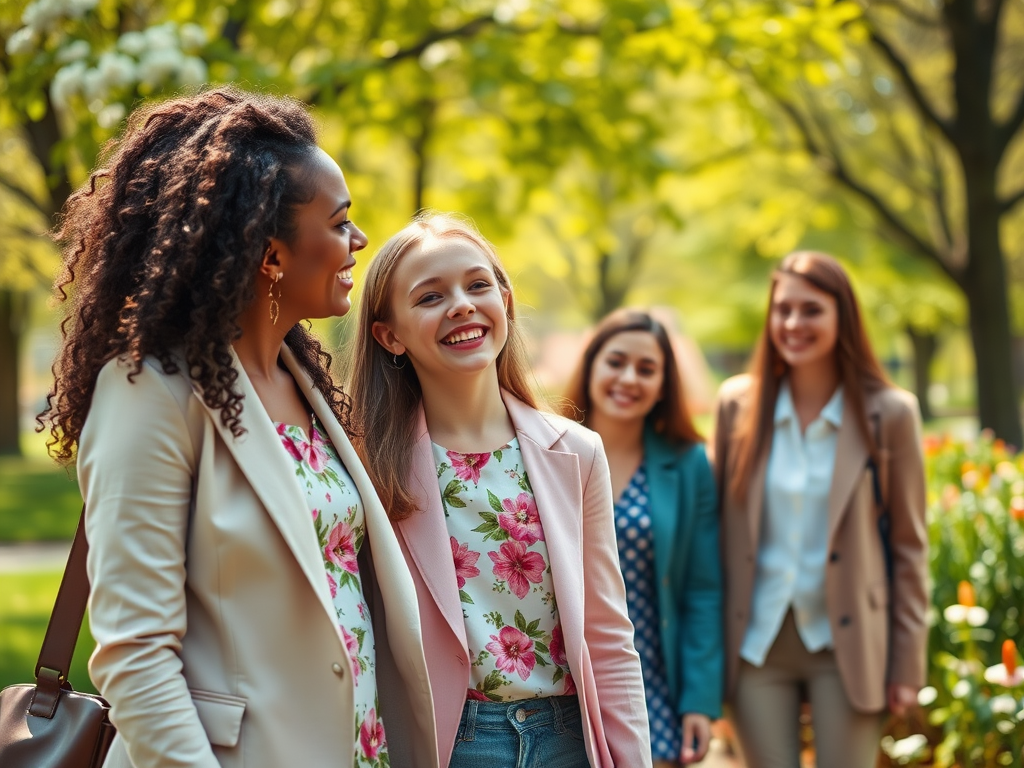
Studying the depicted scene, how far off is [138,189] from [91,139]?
420 centimetres

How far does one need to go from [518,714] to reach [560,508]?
48cm

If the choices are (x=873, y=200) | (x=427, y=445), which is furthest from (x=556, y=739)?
(x=873, y=200)

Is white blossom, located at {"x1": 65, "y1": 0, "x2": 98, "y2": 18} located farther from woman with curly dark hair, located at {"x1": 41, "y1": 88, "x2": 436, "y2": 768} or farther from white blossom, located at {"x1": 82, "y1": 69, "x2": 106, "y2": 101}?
woman with curly dark hair, located at {"x1": 41, "y1": 88, "x2": 436, "y2": 768}

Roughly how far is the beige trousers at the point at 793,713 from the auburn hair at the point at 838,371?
1.92 feet

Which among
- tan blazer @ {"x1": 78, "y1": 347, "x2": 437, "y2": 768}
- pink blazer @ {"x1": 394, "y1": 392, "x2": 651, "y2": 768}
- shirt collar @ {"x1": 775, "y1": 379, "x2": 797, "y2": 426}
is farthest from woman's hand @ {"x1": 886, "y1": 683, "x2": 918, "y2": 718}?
tan blazer @ {"x1": 78, "y1": 347, "x2": 437, "y2": 768}

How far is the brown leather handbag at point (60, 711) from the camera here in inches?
84.6

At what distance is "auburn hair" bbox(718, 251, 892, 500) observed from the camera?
4.07 meters

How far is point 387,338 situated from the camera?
273 centimetres

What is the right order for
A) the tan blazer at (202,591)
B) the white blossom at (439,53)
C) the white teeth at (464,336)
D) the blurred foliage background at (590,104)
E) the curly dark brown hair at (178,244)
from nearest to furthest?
the tan blazer at (202,591) < the curly dark brown hair at (178,244) < the white teeth at (464,336) < the blurred foliage background at (590,104) < the white blossom at (439,53)

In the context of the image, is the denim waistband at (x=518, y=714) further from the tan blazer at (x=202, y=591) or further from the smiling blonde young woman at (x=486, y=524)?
the tan blazer at (x=202, y=591)

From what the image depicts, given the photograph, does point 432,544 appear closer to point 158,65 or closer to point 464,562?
point 464,562

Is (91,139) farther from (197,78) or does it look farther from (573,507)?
(573,507)

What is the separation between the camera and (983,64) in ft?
33.7

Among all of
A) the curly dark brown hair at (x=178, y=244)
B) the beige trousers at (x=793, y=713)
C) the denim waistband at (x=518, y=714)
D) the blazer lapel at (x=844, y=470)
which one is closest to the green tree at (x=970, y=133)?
the blazer lapel at (x=844, y=470)
